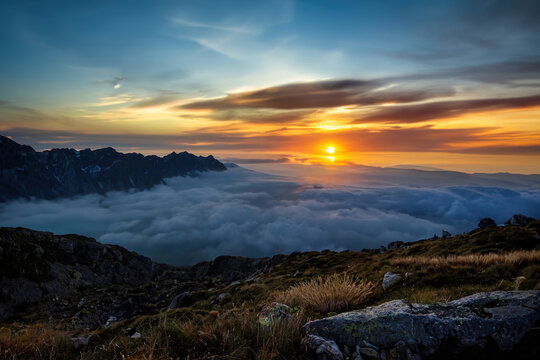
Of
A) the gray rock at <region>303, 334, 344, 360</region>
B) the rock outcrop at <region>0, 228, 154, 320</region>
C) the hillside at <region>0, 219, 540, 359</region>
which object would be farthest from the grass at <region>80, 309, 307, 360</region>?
the rock outcrop at <region>0, 228, 154, 320</region>

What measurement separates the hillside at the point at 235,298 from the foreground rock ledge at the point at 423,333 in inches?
6.3

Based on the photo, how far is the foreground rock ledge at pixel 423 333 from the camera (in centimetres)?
376

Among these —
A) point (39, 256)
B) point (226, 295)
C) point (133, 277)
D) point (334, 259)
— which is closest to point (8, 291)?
point (39, 256)

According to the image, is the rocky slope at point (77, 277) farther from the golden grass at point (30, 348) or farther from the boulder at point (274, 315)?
the boulder at point (274, 315)

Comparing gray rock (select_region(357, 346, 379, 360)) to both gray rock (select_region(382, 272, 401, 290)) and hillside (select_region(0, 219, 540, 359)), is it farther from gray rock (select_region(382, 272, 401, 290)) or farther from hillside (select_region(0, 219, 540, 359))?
gray rock (select_region(382, 272, 401, 290))

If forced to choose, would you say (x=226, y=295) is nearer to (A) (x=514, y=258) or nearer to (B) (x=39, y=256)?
(A) (x=514, y=258)

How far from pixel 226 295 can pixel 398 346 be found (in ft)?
79.9

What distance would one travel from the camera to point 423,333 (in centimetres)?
400

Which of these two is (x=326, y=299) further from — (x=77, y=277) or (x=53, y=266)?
(x=53, y=266)

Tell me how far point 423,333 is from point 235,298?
21563mm

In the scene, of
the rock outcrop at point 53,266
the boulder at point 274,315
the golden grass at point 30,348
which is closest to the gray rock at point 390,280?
the boulder at point 274,315

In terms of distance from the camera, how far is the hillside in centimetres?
404

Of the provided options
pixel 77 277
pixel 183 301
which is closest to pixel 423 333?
pixel 183 301

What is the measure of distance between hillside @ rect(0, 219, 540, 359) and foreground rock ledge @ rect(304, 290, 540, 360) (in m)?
0.16
